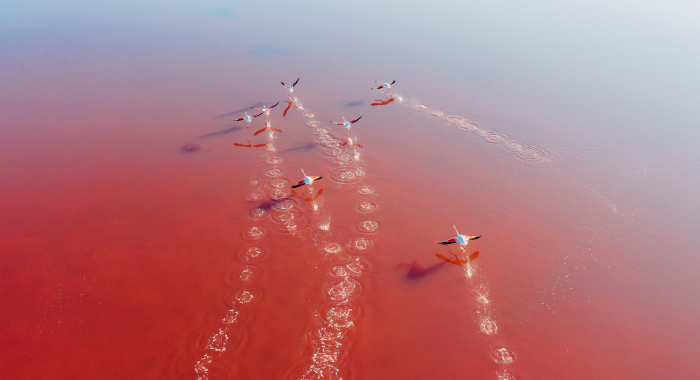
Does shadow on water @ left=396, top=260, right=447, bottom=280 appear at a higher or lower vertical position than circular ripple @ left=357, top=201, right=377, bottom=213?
lower

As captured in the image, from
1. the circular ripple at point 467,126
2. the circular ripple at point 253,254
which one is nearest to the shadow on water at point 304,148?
the circular ripple at point 253,254

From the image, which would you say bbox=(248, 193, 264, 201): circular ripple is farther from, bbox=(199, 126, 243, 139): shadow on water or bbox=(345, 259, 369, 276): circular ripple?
bbox=(199, 126, 243, 139): shadow on water

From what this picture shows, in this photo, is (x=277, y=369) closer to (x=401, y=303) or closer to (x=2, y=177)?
(x=401, y=303)

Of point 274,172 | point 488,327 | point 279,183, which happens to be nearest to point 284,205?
point 279,183

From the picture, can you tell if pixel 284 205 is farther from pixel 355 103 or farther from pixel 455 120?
pixel 455 120

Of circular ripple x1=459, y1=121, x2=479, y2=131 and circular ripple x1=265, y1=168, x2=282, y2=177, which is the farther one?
circular ripple x1=459, y1=121, x2=479, y2=131

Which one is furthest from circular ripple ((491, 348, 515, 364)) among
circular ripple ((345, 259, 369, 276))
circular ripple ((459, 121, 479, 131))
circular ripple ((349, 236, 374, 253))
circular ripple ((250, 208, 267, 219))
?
circular ripple ((459, 121, 479, 131))

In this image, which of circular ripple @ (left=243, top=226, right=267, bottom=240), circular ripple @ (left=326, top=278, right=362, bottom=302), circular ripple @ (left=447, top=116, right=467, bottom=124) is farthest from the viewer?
circular ripple @ (left=447, top=116, right=467, bottom=124)

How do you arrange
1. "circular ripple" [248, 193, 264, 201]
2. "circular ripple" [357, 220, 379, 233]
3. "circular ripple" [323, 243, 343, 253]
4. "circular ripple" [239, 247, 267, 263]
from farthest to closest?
"circular ripple" [248, 193, 264, 201] → "circular ripple" [357, 220, 379, 233] → "circular ripple" [323, 243, 343, 253] → "circular ripple" [239, 247, 267, 263]
